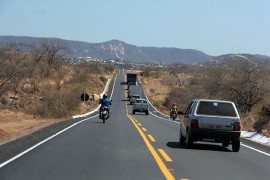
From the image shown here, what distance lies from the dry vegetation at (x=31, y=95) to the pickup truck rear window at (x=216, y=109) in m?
7.44

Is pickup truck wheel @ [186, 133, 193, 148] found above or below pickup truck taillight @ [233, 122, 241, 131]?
below

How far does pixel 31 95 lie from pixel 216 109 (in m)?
50.8

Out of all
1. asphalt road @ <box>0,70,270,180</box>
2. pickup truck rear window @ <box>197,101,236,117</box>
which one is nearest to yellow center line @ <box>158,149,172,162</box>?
asphalt road @ <box>0,70,270,180</box>

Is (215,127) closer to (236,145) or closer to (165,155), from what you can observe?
(236,145)

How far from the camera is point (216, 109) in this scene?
16.3 m

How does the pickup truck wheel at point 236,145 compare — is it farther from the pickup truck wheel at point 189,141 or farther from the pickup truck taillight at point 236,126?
the pickup truck wheel at point 189,141

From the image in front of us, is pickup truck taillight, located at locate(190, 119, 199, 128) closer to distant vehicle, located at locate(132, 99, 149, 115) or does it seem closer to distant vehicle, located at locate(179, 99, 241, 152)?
distant vehicle, located at locate(179, 99, 241, 152)

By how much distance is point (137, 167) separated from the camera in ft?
37.4

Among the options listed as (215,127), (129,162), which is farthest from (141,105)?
(129,162)

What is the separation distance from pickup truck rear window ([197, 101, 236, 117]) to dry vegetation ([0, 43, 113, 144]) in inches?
293

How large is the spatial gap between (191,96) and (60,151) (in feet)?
208

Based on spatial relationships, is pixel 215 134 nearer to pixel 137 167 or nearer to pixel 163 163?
pixel 163 163

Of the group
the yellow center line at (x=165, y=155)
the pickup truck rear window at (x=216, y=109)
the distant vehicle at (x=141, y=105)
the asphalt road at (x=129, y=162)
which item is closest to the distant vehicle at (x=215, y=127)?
the pickup truck rear window at (x=216, y=109)

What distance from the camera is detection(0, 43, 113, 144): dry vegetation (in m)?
34.7
